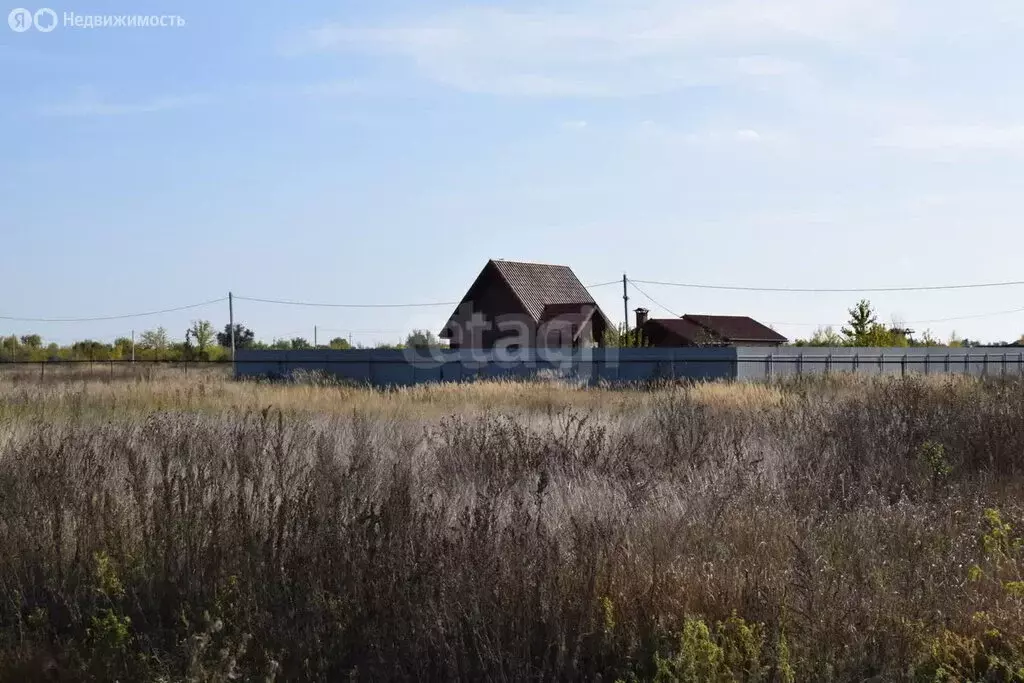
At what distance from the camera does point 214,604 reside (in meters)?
4.41

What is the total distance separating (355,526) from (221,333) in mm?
71270

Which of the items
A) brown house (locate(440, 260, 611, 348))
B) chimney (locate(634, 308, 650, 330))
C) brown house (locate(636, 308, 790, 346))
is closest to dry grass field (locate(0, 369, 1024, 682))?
brown house (locate(440, 260, 611, 348))

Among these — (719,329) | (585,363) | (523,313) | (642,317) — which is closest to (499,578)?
(585,363)

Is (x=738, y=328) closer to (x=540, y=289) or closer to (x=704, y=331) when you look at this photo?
(x=704, y=331)

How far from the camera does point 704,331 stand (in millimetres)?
48969

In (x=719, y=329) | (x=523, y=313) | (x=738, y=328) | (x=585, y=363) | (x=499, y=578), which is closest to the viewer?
(x=499, y=578)

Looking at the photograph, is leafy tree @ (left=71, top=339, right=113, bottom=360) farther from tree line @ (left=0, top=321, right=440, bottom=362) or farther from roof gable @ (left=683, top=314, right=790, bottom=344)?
roof gable @ (left=683, top=314, right=790, bottom=344)

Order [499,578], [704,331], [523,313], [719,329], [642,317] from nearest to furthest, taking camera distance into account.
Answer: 1. [499,578]
2. [523,313]
3. [704,331]
4. [642,317]
5. [719,329]

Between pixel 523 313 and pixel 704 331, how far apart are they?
1101 centimetres

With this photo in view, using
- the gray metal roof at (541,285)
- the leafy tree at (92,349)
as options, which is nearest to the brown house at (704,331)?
the gray metal roof at (541,285)

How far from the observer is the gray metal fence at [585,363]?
31406 mm

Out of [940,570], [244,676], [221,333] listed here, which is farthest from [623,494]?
[221,333]

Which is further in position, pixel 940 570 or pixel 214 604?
pixel 940 570

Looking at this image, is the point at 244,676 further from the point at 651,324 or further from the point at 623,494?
the point at 651,324
